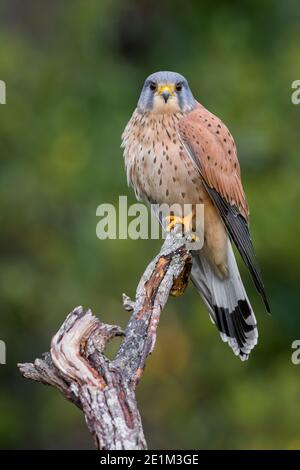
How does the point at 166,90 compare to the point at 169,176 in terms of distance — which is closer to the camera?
the point at 169,176

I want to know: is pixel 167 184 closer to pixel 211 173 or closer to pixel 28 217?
pixel 211 173

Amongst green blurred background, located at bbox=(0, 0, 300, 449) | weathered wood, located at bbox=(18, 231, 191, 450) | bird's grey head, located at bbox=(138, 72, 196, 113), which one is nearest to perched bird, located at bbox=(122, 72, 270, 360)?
bird's grey head, located at bbox=(138, 72, 196, 113)

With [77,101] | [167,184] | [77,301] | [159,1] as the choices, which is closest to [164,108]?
[167,184]

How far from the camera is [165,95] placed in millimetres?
5262

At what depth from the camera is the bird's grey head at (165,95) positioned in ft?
17.3

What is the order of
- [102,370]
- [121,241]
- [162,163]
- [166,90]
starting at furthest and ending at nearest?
[121,241] → [166,90] → [162,163] → [102,370]

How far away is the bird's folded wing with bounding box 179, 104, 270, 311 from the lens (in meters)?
5.23

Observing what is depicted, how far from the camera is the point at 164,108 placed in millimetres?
5285

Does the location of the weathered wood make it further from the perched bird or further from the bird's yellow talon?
the perched bird

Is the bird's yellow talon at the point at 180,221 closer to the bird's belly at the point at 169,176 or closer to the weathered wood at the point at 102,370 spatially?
the bird's belly at the point at 169,176

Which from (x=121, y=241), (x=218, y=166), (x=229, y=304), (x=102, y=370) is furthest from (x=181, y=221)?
(x=121, y=241)

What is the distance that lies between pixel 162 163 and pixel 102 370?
175 centimetres

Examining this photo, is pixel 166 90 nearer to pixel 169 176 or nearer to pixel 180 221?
pixel 169 176

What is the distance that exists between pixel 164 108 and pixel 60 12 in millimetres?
4465
